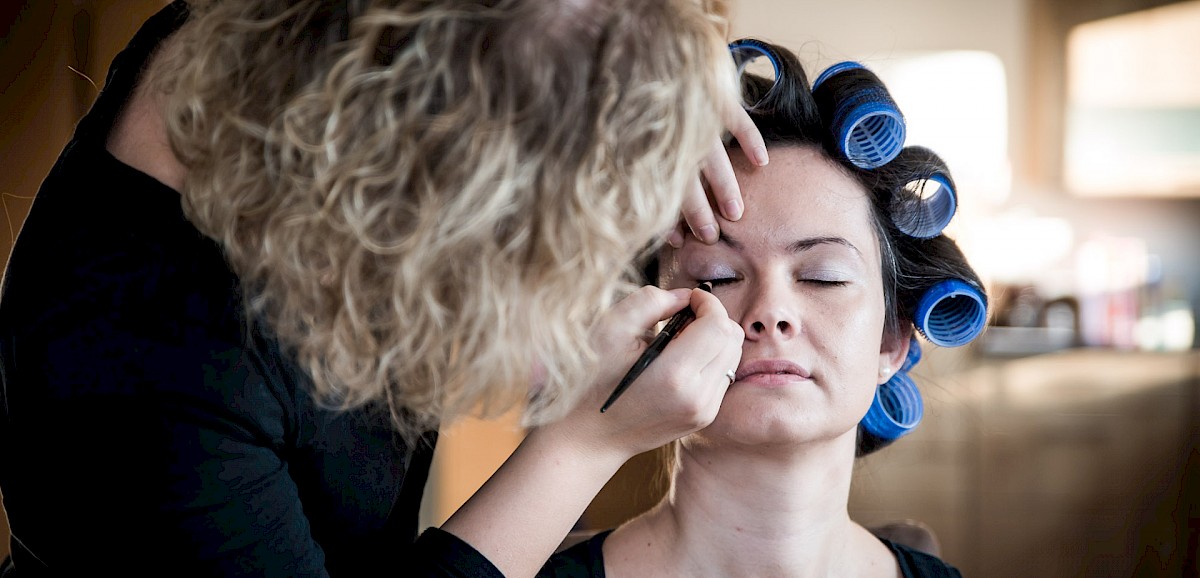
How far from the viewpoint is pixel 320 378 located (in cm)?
100

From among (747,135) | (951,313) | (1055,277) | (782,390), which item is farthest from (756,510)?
(1055,277)

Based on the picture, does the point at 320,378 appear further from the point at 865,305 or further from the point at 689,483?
the point at 865,305

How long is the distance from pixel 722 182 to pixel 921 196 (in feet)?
1.48

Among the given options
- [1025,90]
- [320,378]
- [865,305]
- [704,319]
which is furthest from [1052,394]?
[320,378]

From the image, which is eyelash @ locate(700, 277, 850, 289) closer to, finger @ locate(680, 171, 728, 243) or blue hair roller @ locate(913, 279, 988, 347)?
finger @ locate(680, 171, 728, 243)

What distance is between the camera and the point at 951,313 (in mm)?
1637

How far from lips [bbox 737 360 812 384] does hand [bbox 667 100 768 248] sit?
0.64 ft

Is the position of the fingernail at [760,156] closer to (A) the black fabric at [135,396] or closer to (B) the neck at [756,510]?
(B) the neck at [756,510]

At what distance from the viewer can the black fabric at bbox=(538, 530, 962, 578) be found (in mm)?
1517

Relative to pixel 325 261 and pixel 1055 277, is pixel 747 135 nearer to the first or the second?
pixel 325 261

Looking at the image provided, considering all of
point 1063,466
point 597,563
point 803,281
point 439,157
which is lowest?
point 1063,466

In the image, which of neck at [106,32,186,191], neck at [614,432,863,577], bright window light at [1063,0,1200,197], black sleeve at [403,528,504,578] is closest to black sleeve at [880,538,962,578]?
neck at [614,432,863,577]

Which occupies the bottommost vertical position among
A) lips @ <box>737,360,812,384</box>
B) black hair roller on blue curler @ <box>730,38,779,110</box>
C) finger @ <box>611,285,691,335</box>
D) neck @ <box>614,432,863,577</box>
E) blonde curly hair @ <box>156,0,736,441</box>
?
neck @ <box>614,432,863,577</box>

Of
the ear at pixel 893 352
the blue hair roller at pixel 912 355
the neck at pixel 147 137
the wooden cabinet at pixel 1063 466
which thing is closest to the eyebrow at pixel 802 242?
the ear at pixel 893 352
